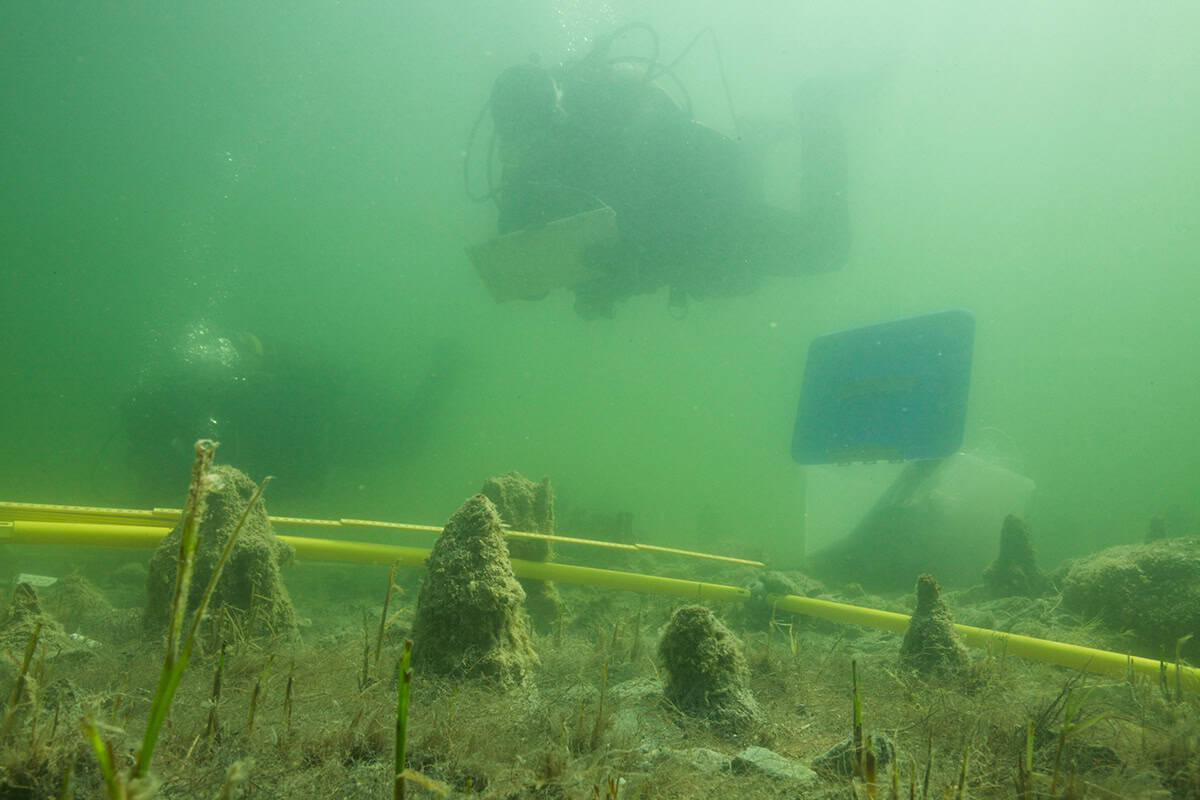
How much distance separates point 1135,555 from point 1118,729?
11.9 feet

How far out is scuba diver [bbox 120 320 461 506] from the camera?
1401 cm

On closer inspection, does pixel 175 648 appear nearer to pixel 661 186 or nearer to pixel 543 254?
pixel 543 254

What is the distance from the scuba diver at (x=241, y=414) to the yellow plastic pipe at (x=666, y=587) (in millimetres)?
10133

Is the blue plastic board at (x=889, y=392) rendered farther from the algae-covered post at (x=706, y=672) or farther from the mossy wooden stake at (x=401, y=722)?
the mossy wooden stake at (x=401, y=722)

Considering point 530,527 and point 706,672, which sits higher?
point 530,527

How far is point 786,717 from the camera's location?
2.73 meters

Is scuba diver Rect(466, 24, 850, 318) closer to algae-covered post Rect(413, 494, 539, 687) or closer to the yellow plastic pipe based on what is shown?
the yellow plastic pipe

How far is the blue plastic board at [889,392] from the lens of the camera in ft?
32.5

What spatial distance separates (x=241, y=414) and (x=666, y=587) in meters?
16.4

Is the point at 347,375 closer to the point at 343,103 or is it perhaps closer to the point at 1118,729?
the point at 1118,729

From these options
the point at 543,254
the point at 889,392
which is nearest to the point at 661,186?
the point at 543,254

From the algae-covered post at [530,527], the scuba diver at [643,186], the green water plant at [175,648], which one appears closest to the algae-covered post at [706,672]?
the green water plant at [175,648]

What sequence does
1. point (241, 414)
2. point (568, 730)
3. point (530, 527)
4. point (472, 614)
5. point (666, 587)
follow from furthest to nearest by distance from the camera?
1. point (241, 414)
2. point (666, 587)
3. point (530, 527)
4. point (472, 614)
5. point (568, 730)

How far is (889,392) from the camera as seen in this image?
398 inches
